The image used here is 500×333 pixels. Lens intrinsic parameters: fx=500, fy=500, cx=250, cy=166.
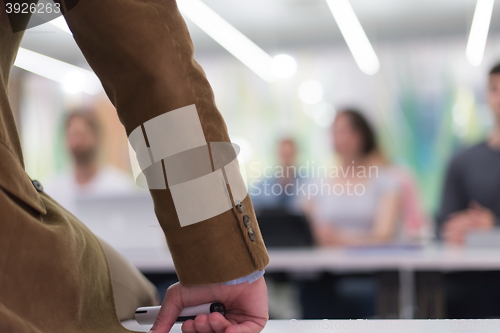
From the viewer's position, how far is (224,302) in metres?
0.59

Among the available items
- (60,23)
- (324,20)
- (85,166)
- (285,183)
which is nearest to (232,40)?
(324,20)

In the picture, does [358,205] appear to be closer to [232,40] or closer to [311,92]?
[232,40]

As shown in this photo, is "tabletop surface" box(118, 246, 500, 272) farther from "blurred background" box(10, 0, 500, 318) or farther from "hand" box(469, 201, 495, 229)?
"blurred background" box(10, 0, 500, 318)

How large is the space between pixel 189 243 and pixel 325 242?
291 centimetres

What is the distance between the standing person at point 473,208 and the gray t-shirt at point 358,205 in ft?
1.23

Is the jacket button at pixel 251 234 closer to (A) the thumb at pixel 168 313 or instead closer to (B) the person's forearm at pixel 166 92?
(B) the person's forearm at pixel 166 92

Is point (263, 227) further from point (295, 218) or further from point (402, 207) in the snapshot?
point (402, 207)

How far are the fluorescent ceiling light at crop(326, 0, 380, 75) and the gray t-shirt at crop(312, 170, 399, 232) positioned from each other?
2.00 metres

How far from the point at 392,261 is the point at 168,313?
76.3 inches

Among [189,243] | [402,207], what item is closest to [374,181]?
[402,207]

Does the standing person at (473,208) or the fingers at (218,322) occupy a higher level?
the fingers at (218,322)

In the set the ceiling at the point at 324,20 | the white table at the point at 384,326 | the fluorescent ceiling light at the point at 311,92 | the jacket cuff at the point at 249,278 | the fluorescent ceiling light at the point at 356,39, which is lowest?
the white table at the point at 384,326

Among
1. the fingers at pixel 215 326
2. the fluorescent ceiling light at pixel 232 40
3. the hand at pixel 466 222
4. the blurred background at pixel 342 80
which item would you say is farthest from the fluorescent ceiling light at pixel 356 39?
the fingers at pixel 215 326

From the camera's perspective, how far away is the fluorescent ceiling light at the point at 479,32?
5.18 m
